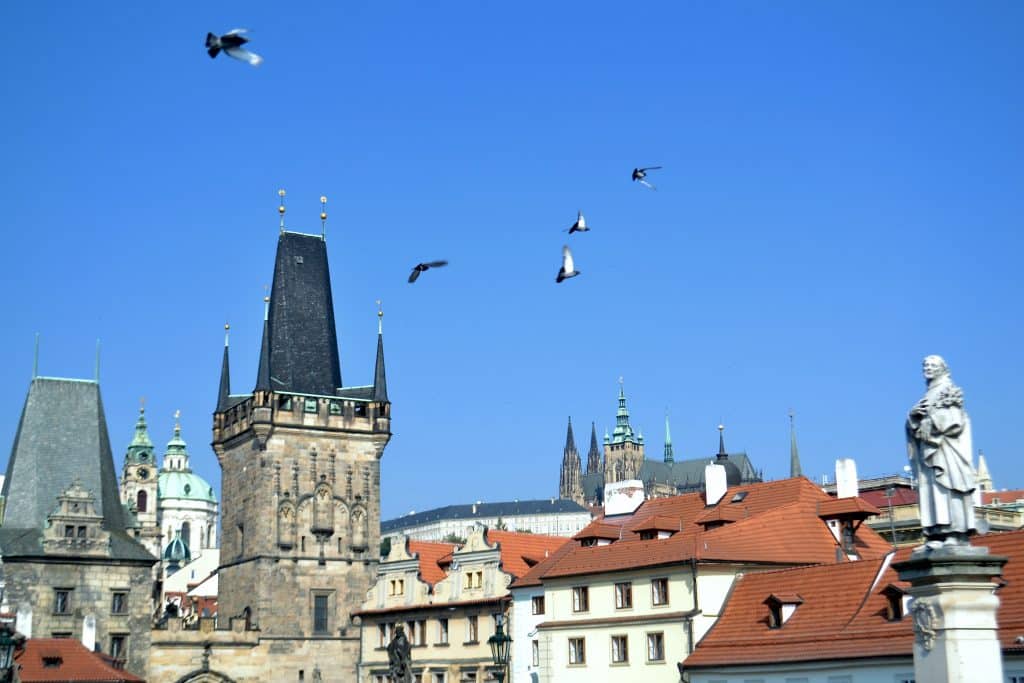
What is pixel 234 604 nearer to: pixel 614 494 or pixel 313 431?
pixel 313 431

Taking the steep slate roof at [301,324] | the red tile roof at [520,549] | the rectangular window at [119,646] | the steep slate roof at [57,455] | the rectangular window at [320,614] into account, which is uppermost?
the steep slate roof at [301,324]

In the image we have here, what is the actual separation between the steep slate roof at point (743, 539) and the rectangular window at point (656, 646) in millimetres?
2213

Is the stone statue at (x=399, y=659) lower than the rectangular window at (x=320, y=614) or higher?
lower

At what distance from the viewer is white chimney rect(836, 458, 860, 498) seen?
47594 mm

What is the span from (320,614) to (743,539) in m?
29.8

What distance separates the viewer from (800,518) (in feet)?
148

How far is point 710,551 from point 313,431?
3184 centimetres

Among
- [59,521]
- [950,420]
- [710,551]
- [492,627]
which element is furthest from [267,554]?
[950,420]

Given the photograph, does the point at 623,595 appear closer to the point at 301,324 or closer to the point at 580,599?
the point at 580,599

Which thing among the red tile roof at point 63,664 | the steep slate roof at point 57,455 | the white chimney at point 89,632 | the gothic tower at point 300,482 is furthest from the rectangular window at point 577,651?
the steep slate roof at point 57,455

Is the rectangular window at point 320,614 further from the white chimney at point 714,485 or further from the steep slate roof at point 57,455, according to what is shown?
the white chimney at point 714,485

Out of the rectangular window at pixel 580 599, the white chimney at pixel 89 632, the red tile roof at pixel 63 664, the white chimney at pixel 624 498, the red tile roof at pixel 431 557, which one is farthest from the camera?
the red tile roof at pixel 431 557

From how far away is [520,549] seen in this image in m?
59.3

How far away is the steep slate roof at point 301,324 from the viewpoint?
231 ft
